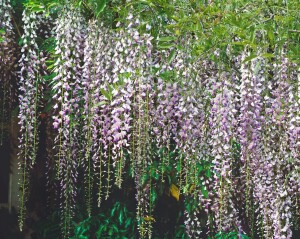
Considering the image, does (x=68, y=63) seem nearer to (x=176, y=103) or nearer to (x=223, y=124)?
(x=176, y=103)

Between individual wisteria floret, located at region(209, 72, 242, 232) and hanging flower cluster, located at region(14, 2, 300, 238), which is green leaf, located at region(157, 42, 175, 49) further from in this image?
individual wisteria floret, located at region(209, 72, 242, 232)

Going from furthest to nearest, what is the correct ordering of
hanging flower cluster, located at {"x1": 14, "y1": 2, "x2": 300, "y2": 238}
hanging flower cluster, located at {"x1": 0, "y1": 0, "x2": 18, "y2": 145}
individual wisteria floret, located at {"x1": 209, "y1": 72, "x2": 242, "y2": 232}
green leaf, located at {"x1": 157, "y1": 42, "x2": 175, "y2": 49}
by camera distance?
hanging flower cluster, located at {"x1": 0, "y1": 0, "x2": 18, "y2": 145}
individual wisteria floret, located at {"x1": 209, "y1": 72, "x2": 242, "y2": 232}
hanging flower cluster, located at {"x1": 14, "y1": 2, "x2": 300, "y2": 238}
green leaf, located at {"x1": 157, "y1": 42, "x2": 175, "y2": 49}

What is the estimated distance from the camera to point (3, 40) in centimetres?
506

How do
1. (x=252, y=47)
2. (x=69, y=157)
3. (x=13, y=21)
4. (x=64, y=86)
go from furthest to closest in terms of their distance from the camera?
(x=13, y=21) → (x=69, y=157) → (x=64, y=86) → (x=252, y=47)

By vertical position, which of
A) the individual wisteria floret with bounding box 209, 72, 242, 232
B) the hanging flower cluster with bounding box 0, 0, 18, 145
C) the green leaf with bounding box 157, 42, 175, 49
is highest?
the hanging flower cluster with bounding box 0, 0, 18, 145

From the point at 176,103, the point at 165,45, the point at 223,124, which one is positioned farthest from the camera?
the point at 176,103

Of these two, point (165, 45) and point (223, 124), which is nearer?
point (165, 45)

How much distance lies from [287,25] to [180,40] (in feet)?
2.24

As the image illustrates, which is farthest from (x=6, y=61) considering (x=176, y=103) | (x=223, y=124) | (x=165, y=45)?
(x=223, y=124)

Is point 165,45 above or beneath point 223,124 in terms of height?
above

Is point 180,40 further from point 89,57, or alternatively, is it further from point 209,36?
point 89,57

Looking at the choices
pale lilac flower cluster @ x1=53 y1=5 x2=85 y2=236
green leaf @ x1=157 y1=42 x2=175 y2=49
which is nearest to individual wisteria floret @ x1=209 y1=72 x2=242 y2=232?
green leaf @ x1=157 y1=42 x2=175 y2=49

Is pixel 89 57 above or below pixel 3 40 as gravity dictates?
below

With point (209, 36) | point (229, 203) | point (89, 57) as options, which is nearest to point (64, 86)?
point (89, 57)
